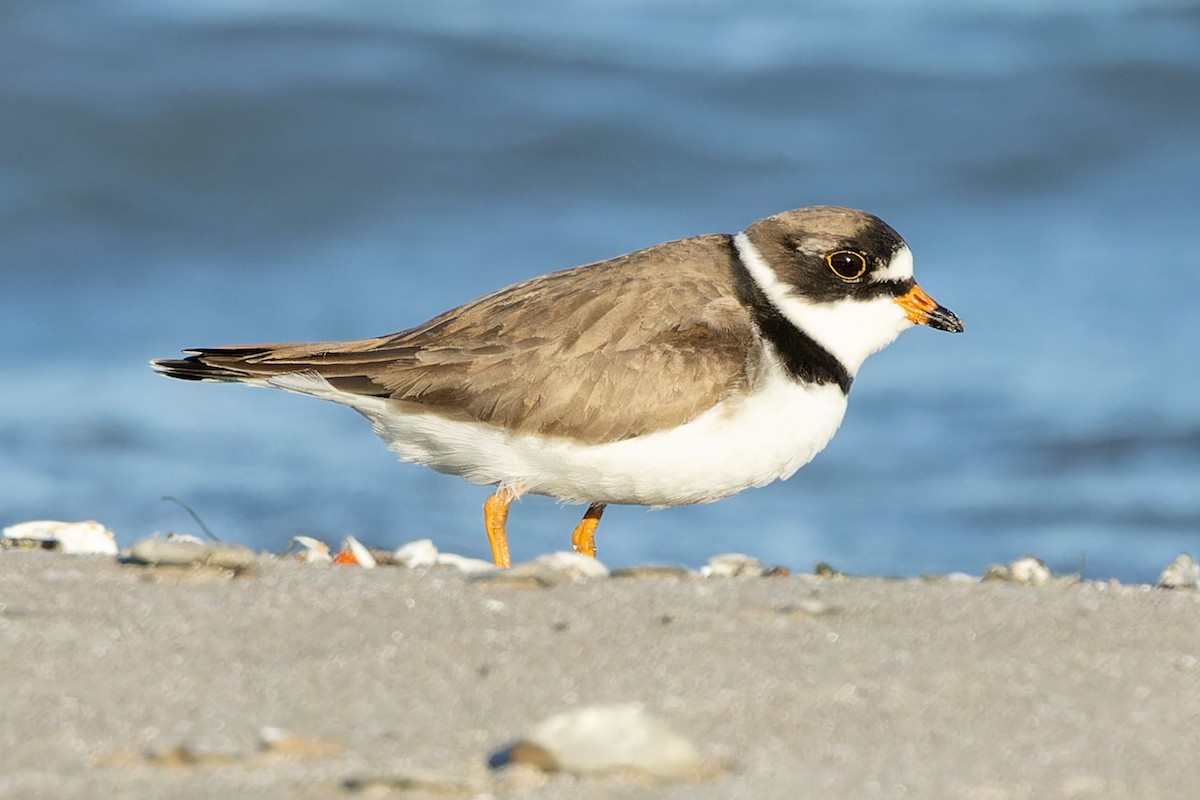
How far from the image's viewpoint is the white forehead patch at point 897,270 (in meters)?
5.63

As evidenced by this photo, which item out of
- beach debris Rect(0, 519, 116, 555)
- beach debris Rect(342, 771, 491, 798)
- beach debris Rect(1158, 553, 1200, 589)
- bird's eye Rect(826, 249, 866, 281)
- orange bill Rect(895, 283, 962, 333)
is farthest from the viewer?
orange bill Rect(895, 283, 962, 333)

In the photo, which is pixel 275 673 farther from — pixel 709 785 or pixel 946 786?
pixel 946 786

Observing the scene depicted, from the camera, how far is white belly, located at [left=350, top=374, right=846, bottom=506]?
201 inches

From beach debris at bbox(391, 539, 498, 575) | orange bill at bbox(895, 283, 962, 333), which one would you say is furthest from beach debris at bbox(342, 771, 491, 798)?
orange bill at bbox(895, 283, 962, 333)

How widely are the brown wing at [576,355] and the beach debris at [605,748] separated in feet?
7.61

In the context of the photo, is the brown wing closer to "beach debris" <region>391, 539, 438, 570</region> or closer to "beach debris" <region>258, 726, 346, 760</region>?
"beach debris" <region>391, 539, 438, 570</region>

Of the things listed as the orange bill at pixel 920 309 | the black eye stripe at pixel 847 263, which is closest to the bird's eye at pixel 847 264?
the black eye stripe at pixel 847 263

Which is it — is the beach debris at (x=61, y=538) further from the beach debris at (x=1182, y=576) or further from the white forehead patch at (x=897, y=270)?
the beach debris at (x=1182, y=576)

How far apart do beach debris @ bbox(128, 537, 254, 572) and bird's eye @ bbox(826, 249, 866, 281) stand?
2.44 m

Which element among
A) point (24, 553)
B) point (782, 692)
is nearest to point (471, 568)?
point (24, 553)

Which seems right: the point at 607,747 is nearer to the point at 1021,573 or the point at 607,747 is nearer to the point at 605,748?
the point at 605,748

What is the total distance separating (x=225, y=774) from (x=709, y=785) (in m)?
0.86

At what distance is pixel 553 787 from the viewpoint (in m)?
2.73

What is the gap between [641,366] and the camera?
17.0 feet
